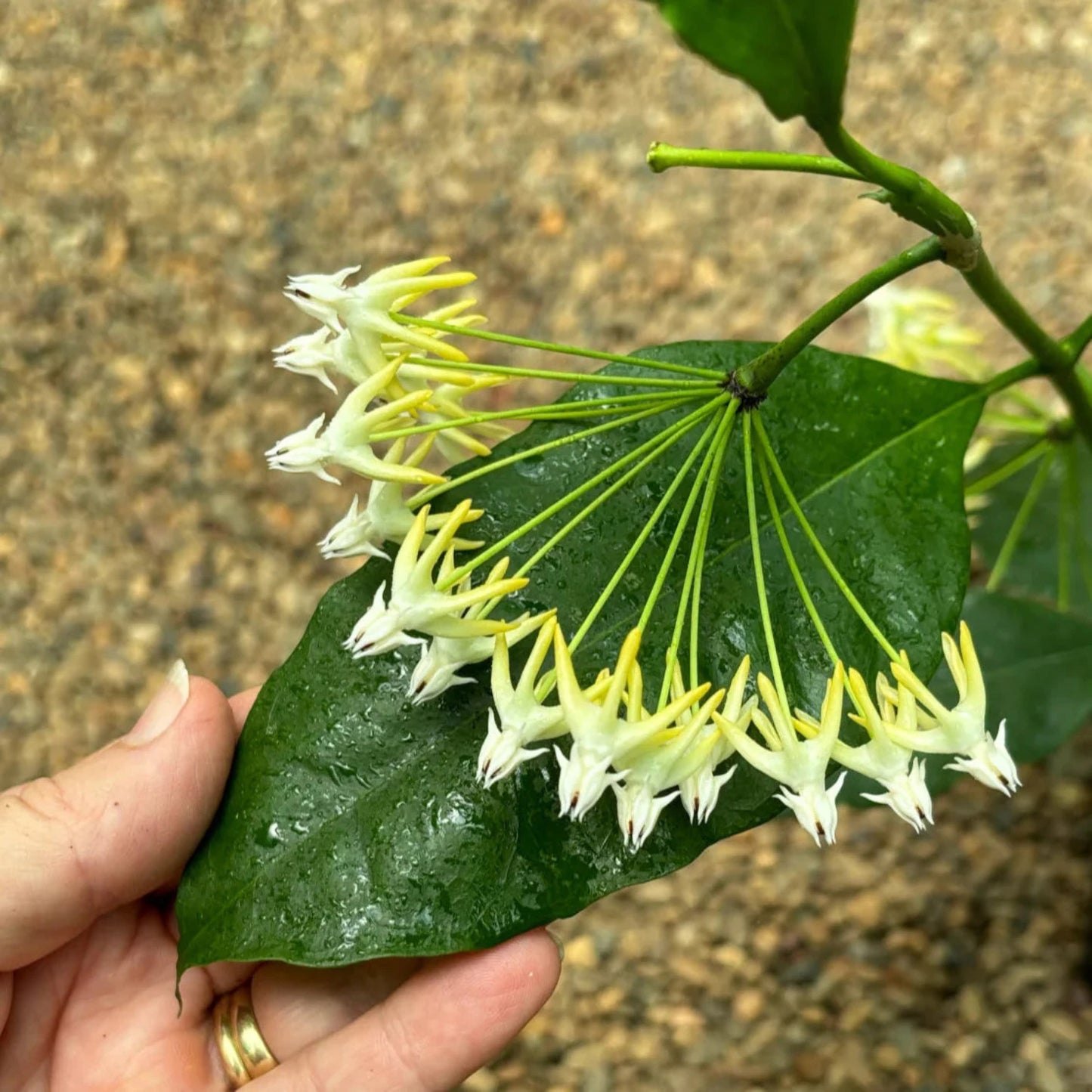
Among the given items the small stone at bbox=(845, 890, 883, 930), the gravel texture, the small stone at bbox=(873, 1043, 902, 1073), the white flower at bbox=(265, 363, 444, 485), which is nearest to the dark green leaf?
the gravel texture

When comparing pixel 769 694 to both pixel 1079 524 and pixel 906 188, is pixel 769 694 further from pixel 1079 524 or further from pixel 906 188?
pixel 1079 524

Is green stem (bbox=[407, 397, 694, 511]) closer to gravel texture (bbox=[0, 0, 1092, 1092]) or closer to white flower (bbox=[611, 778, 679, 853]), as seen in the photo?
white flower (bbox=[611, 778, 679, 853])

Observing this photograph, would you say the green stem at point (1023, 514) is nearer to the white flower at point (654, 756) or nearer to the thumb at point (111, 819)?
the white flower at point (654, 756)

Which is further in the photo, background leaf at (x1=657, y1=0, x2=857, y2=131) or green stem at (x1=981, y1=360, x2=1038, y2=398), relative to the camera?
green stem at (x1=981, y1=360, x2=1038, y2=398)

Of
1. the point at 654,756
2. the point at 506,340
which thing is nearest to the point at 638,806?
the point at 654,756

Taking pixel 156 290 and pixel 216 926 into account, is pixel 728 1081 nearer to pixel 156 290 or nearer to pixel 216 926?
pixel 216 926

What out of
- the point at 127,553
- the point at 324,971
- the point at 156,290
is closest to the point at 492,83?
the point at 156,290
